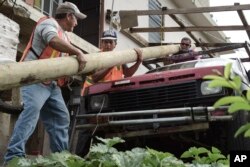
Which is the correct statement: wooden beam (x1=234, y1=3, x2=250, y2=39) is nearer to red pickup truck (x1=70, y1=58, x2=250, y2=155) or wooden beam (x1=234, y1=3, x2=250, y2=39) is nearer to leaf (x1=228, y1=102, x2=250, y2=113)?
red pickup truck (x1=70, y1=58, x2=250, y2=155)

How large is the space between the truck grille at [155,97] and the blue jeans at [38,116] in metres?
0.55

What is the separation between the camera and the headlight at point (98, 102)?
185 inches

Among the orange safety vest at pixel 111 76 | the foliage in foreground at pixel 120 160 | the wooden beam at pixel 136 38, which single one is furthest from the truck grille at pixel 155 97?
the wooden beam at pixel 136 38

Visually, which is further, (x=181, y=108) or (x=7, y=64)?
(x=181, y=108)

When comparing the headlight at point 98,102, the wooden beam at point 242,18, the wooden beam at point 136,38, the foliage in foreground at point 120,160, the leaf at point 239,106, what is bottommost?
the foliage in foreground at point 120,160

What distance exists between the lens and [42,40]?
4.30 meters

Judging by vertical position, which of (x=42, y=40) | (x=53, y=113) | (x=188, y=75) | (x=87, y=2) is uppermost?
(x=87, y=2)

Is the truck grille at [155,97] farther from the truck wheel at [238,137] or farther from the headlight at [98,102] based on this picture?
the truck wheel at [238,137]

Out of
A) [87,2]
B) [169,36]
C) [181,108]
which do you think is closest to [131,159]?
[181,108]

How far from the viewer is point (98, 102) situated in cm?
476

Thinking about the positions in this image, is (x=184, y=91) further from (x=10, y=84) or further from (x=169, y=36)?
(x=169, y=36)

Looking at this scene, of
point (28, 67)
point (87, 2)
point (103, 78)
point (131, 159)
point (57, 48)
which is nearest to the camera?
point (131, 159)

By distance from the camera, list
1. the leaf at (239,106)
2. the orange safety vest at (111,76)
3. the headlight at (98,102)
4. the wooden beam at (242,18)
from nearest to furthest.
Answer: the leaf at (239,106)
the headlight at (98,102)
the orange safety vest at (111,76)
the wooden beam at (242,18)

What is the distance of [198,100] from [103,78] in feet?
5.09
